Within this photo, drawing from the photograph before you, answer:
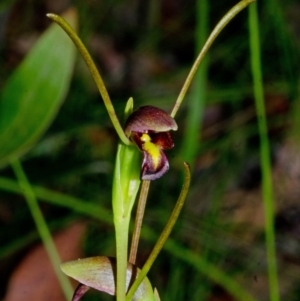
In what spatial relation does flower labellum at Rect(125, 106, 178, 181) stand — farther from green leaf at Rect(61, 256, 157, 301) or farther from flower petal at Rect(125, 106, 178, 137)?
green leaf at Rect(61, 256, 157, 301)

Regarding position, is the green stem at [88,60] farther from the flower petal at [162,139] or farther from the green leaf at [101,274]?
the green leaf at [101,274]

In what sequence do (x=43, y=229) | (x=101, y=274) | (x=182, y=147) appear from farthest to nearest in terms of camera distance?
(x=182, y=147) < (x=43, y=229) < (x=101, y=274)

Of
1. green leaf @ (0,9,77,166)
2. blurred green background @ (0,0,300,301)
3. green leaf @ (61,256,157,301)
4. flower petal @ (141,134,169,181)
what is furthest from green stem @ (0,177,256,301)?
flower petal @ (141,134,169,181)

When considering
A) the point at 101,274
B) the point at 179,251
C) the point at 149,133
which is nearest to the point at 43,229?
the point at 179,251

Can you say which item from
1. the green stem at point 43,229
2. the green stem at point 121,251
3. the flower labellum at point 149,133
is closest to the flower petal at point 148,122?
the flower labellum at point 149,133

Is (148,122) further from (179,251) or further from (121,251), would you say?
(179,251)

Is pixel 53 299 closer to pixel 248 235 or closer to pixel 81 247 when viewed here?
pixel 81 247
